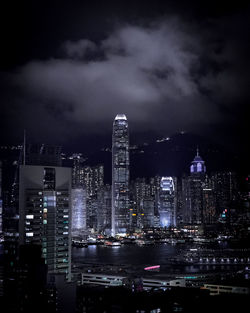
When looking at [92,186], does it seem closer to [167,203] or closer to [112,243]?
[167,203]

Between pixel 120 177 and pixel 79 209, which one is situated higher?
pixel 120 177

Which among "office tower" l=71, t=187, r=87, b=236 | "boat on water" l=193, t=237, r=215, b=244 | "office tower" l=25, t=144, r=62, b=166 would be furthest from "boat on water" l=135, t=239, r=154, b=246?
"office tower" l=25, t=144, r=62, b=166

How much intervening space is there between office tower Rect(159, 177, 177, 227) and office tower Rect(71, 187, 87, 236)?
7.92 meters

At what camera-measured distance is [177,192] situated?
5172 cm

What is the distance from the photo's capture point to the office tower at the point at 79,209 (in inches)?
1703

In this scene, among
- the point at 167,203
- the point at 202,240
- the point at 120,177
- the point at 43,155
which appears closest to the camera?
the point at 43,155

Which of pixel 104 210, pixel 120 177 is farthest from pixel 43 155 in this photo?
pixel 104 210

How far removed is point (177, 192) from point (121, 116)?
1031cm

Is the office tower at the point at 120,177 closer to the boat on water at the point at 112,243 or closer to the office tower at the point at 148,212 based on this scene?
the office tower at the point at 148,212

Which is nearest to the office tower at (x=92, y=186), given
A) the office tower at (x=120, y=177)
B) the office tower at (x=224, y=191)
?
→ the office tower at (x=120, y=177)

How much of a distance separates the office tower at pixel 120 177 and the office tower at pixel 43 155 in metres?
29.5

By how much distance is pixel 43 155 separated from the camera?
1318cm

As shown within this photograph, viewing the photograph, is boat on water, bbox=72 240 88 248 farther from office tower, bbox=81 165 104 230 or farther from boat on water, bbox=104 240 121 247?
office tower, bbox=81 165 104 230

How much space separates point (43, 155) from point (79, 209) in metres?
31.2
